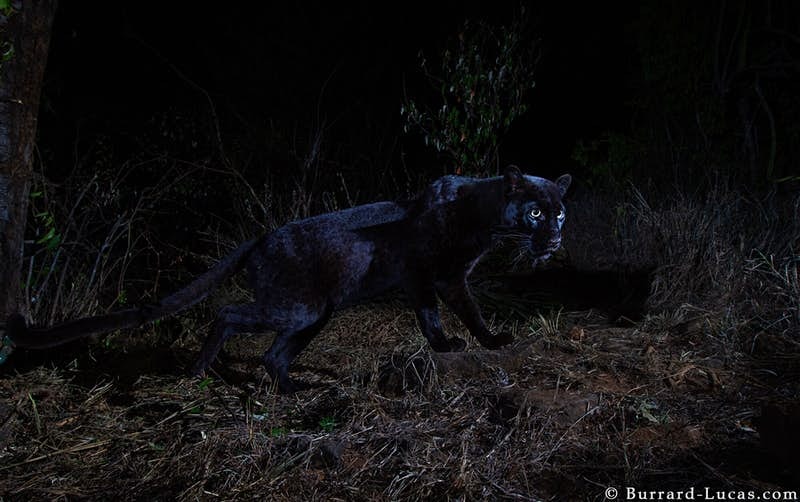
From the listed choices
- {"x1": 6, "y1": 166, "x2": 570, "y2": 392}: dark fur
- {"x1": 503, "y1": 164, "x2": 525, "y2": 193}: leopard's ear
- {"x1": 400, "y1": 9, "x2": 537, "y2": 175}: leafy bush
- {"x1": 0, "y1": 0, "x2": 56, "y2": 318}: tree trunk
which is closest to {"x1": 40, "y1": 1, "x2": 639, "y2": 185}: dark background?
{"x1": 400, "y1": 9, "x2": 537, "y2": 175}: leafy bush

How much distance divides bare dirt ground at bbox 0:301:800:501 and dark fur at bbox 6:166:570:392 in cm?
41

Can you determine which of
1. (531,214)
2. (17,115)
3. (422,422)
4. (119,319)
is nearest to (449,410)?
(422,422)

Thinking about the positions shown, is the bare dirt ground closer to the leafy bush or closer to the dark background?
the leafy bush

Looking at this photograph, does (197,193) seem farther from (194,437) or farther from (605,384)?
(605,384)

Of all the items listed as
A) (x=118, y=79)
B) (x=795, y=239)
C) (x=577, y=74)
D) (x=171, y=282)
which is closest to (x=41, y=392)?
(x=171, y=282)

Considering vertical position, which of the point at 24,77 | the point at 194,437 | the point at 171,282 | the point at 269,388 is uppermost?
the point at 24,77

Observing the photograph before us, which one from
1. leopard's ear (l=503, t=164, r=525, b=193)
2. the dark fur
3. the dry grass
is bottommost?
the dry grass

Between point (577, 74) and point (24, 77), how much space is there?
10.4 meters

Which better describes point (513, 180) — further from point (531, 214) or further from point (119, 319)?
point (119, 319)

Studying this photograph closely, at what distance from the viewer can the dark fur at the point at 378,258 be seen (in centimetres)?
353

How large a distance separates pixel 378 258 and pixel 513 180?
106cm

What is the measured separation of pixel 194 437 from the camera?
9.22ft

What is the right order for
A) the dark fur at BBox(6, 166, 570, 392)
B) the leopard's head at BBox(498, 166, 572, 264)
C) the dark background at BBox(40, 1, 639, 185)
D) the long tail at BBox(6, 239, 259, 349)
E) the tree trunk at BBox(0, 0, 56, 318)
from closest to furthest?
the long tail at BBox(6, 239, 259, 349), the tree trunk at BBox(0, 0, 56, 318), the dark fur at BBox(6, 166, 570, 392), the leopard's head at BBox(498, 166, 572, 264), the dark background at BBox(40, 1, 639, 185)

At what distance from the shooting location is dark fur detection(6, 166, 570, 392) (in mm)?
3531
